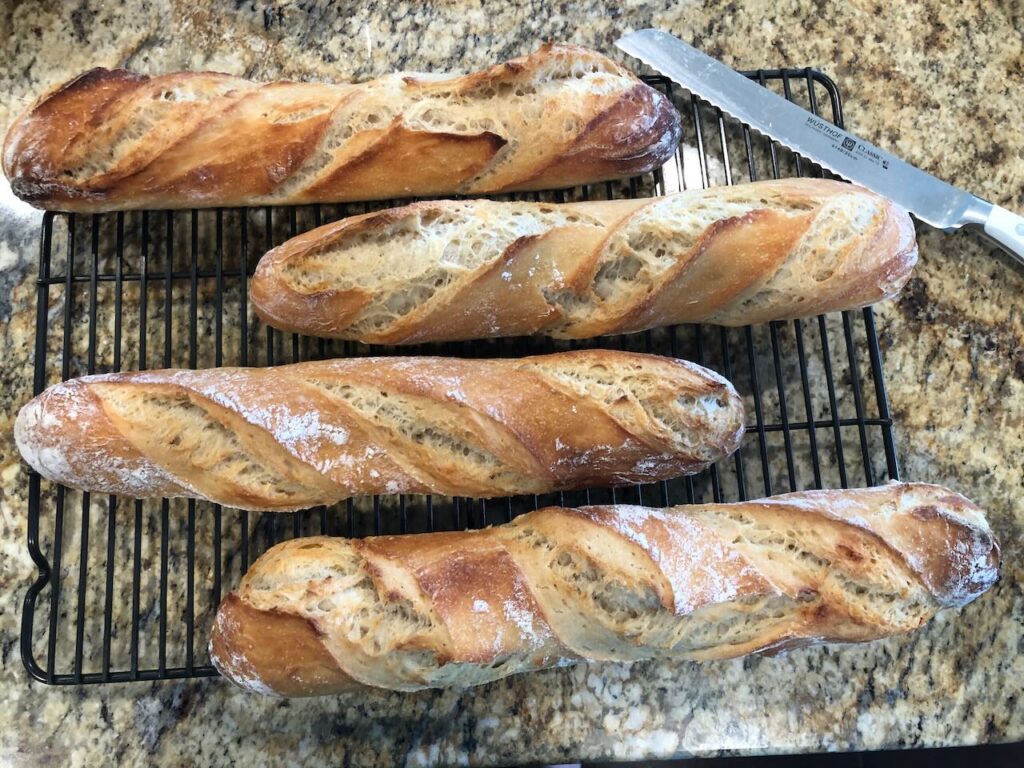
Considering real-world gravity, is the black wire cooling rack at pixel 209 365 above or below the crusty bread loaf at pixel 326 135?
below

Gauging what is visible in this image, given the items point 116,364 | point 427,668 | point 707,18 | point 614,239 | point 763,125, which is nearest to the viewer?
point 427,668

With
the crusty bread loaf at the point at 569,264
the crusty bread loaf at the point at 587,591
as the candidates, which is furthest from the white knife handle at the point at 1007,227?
the crusty bread loaf at the point at 587,591

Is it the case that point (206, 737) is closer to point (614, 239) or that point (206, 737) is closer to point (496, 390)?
point (496, 390)

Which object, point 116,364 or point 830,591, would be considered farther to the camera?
point 116,364

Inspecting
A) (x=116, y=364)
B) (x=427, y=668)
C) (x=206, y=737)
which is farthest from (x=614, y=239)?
(x=206, y=737)

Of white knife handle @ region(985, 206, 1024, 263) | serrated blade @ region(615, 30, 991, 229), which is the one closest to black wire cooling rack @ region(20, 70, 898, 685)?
serrated blade @ region(615, 30, 991, 229)

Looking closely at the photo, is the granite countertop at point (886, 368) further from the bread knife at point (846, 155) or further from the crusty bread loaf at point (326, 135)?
the crusty bread loaf at point (326, 135)
